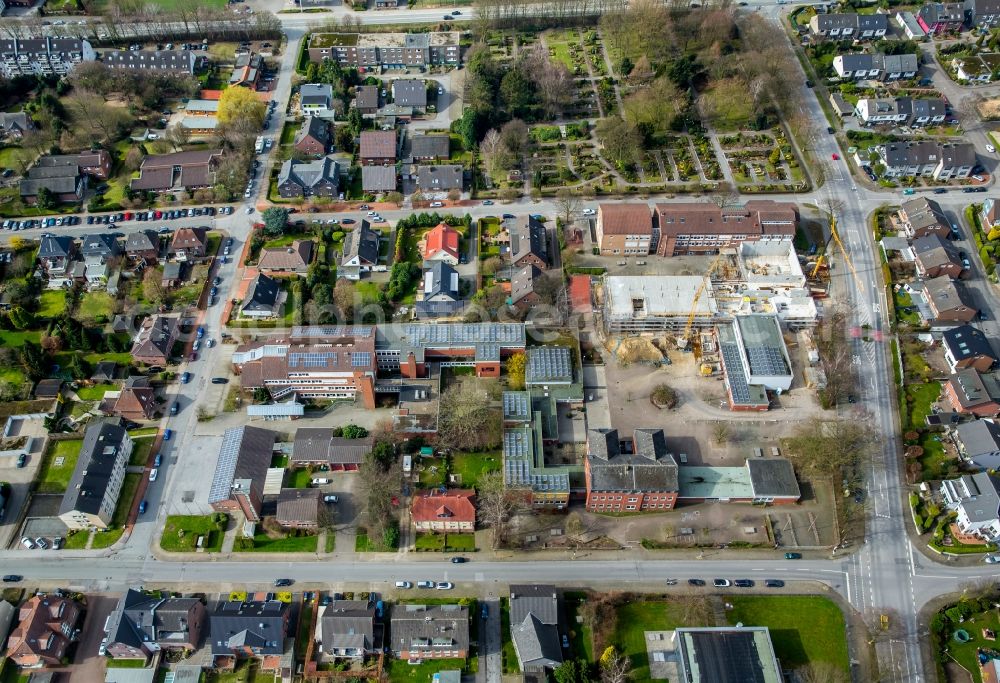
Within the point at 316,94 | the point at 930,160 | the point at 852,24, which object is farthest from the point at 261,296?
the point at 852,24

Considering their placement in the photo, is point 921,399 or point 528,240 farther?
point 528,240

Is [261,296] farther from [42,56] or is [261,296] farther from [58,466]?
[42,56]

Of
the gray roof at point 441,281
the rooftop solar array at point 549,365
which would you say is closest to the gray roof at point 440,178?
the gray roof at point 441,281

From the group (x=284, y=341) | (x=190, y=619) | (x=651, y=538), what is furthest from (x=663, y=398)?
(x=190, y=619)

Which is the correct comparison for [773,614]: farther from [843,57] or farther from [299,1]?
[299,1]

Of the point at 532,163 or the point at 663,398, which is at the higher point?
the point at 532,163

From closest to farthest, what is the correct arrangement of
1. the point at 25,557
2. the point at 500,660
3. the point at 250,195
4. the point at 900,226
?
the point at 500,660, the point at 25,557, the point at 900,226, the point at 250,195
